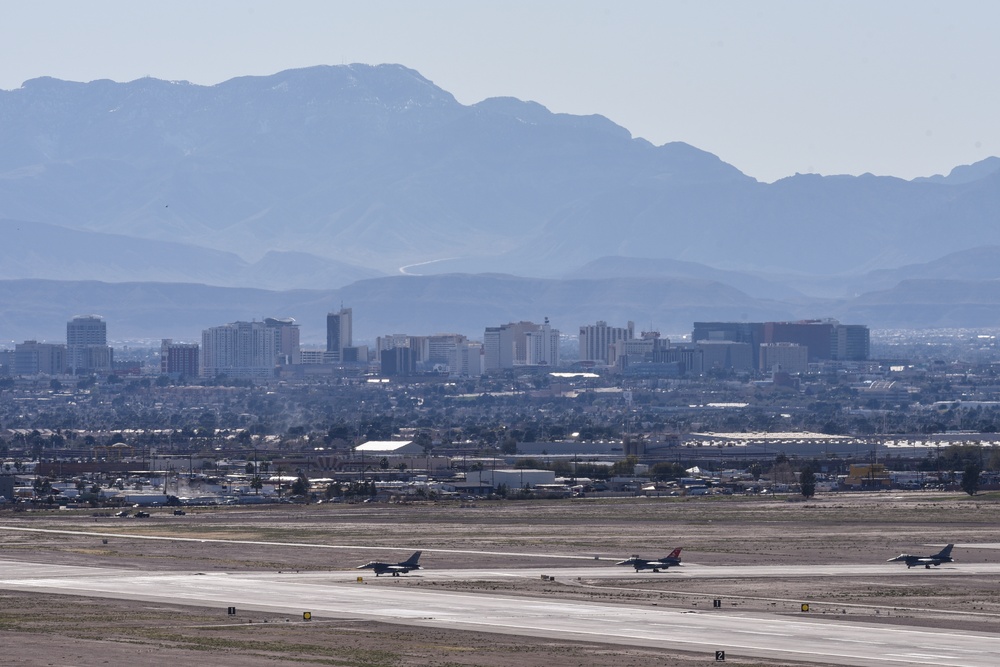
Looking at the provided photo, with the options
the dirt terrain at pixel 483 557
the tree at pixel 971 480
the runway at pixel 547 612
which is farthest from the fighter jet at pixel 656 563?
the tree at pixel 971 480

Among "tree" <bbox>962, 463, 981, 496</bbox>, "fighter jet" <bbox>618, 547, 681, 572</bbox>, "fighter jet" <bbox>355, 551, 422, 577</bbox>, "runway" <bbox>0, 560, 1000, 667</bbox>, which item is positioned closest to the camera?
"runway" <bbox>0, 560, 1000, 667</bbox>

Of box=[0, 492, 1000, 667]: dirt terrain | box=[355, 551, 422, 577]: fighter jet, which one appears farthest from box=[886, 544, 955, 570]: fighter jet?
box=[355, 551, 422, 577]: fighter jet

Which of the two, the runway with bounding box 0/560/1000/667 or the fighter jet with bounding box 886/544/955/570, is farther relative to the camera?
the fighter jet with bounding box 886/544/955/570

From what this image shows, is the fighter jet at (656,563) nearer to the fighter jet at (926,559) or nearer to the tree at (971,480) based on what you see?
the fighter jet at (926,559)

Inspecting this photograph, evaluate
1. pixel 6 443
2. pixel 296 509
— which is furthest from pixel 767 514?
pixel 6 443

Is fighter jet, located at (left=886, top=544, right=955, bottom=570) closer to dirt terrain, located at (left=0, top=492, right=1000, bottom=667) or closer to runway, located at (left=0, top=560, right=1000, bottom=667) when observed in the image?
runway, located at (left=0, top=560, right=1000, bottom=667)

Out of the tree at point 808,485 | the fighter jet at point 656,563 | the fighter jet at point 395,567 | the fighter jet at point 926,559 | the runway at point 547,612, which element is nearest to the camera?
the runway at point 547,612
